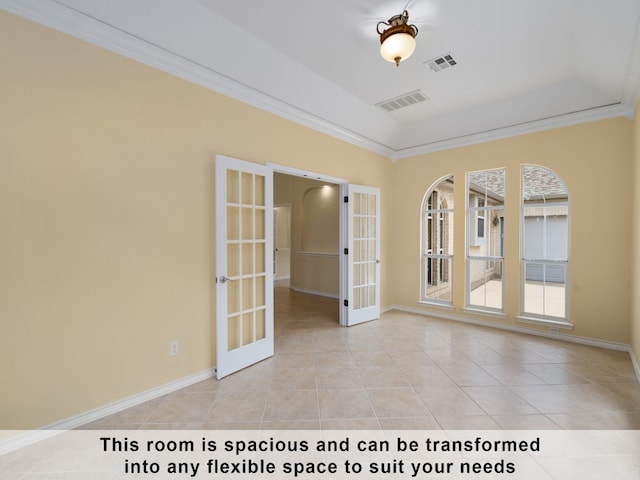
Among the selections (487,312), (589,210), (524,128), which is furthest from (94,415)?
(524,128)

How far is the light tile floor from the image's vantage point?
212cm

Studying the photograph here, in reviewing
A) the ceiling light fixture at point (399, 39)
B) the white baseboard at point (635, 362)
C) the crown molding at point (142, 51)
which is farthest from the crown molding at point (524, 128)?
the white baseboard at point (635, 362)

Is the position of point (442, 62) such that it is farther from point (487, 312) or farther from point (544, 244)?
point (487, 312)

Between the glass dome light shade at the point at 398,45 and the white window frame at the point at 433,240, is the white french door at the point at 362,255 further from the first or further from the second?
the glass dome light shade at the point at 398,45

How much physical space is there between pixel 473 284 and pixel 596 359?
178cm

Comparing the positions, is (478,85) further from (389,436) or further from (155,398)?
(155,398)

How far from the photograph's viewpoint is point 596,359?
3.19 metres

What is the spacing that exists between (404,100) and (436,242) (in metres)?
2.62

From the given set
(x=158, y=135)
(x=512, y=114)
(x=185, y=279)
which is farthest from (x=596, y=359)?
(x=158, y=135)

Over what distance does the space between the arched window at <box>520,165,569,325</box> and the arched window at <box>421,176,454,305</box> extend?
1186mm

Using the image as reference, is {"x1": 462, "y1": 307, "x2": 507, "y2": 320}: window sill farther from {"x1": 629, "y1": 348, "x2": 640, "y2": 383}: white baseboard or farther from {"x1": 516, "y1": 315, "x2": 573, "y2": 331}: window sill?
{"x1": 629, "y1": 348, "x2": 640, "y2": 383}: white baseboard

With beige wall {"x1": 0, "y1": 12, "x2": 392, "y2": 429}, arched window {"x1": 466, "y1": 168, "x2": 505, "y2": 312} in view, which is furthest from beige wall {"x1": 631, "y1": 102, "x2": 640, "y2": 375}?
beige wall {"x1": 0, "y1": 12, "x2": 392, "y2": 429}

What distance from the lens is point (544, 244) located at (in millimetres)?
4023

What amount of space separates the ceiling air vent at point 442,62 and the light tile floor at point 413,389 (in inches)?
131
